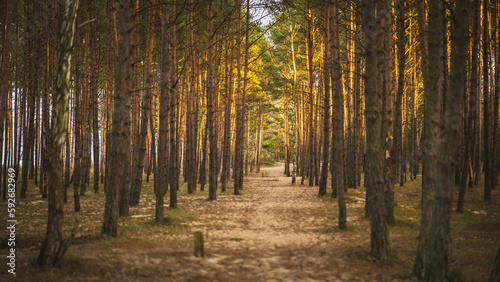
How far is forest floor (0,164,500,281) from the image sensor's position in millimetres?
4824

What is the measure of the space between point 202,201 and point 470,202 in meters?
10.2

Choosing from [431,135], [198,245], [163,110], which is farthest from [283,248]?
[163,110]

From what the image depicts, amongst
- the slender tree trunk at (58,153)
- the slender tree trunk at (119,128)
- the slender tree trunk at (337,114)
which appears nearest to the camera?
the slender tree trunk at (58,153)

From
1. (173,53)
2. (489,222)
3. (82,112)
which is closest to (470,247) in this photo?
(489,222)

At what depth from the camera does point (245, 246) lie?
6.57 meters

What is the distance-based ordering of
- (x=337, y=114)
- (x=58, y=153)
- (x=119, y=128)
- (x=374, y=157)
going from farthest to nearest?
(x=337, y=114)
(x=119, y=128)
(x=374, y=157)
(x=58, y=153)

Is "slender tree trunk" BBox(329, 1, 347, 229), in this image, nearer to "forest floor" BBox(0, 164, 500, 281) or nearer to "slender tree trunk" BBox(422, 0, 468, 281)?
"forest floor" BBox(0, 164, 500, 281)

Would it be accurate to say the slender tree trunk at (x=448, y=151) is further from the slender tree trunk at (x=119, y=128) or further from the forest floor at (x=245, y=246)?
the slender tree trunk at (x=119, y=128)

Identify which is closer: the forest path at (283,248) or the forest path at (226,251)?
the forest path at (226,251)

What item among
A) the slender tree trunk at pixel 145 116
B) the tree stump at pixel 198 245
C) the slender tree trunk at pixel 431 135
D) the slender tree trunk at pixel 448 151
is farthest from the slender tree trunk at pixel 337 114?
the slender tree trunk at pixel 145 116

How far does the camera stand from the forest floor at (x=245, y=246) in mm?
4824

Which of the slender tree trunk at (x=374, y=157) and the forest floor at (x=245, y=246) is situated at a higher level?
the slender tree trunk at (x=374, y=157)

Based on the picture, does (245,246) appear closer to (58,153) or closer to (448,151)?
(58,153)

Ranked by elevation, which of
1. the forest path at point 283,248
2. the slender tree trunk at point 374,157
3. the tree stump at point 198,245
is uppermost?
the slender tree trunk at point 374,157
